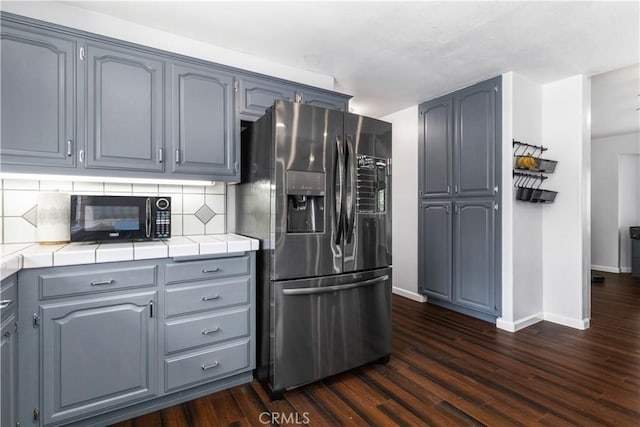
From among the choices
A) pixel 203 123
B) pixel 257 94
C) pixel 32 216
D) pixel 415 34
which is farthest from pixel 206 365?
pixel 415 34

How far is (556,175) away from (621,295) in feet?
7.95

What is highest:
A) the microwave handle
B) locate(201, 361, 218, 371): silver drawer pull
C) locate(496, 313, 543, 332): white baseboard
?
the microwave handle

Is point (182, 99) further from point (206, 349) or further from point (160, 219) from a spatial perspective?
point (206, 349)

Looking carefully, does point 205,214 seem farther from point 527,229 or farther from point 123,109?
point 527,229

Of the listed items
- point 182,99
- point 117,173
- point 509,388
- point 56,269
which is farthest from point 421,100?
point 56,269

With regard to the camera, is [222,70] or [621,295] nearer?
[222,70]

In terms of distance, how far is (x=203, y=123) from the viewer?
87.0 inches

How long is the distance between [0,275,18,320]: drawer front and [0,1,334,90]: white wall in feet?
5.42

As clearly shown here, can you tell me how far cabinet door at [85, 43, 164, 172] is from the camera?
6.18 feet

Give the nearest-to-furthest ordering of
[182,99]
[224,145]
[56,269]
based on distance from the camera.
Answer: [56,269] < [182,99] < [224,145]

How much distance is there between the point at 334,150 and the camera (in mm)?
2084

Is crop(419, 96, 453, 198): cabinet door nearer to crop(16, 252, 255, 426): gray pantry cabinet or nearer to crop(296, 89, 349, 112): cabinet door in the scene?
crop(296, 89, 349, 112): cabinet door

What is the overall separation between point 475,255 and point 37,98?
3.68 m

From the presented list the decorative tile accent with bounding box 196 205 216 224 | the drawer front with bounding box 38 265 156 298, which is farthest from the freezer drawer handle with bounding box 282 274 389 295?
the decorative tile accent with bounding box 196 205 216 224
